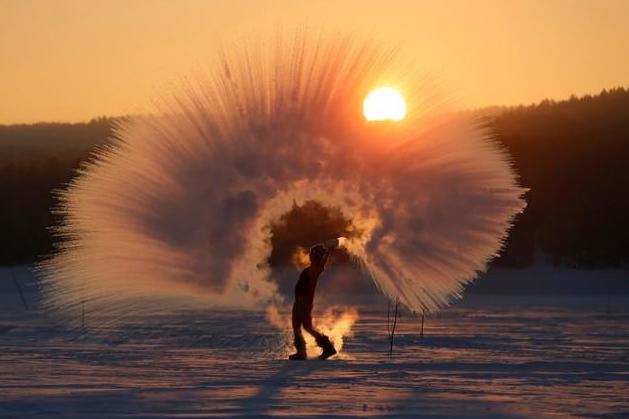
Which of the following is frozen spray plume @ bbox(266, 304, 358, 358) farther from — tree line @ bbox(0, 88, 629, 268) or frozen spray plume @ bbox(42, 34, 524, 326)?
tree line @ bbox(0, 88, 629, 268)

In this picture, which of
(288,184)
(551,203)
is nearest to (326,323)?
(288,184)

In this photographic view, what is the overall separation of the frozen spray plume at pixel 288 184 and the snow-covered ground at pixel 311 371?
116 centimetres

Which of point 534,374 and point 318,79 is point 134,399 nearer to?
point 534,374

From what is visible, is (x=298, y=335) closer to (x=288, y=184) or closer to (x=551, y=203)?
(x=288, y=184)

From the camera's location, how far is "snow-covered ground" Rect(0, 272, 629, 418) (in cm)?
1150

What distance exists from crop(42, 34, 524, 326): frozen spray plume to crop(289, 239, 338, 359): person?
5.62ft

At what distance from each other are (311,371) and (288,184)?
4.29 metres

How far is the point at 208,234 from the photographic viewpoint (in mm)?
18375

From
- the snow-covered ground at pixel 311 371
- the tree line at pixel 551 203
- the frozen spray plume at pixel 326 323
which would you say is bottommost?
the snow-covered ground at pixel 311 371

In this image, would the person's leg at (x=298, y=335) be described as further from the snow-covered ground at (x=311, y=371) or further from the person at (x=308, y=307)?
the snow-covered ground at (x=311, y=371)

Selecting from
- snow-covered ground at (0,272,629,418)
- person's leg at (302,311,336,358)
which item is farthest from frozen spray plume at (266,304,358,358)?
person's leg at (302,311,336,358)

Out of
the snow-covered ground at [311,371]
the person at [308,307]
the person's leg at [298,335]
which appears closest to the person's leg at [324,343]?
the person at [308,307]

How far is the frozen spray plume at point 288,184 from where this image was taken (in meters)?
17.7

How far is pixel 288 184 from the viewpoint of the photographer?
18266 millimetres
